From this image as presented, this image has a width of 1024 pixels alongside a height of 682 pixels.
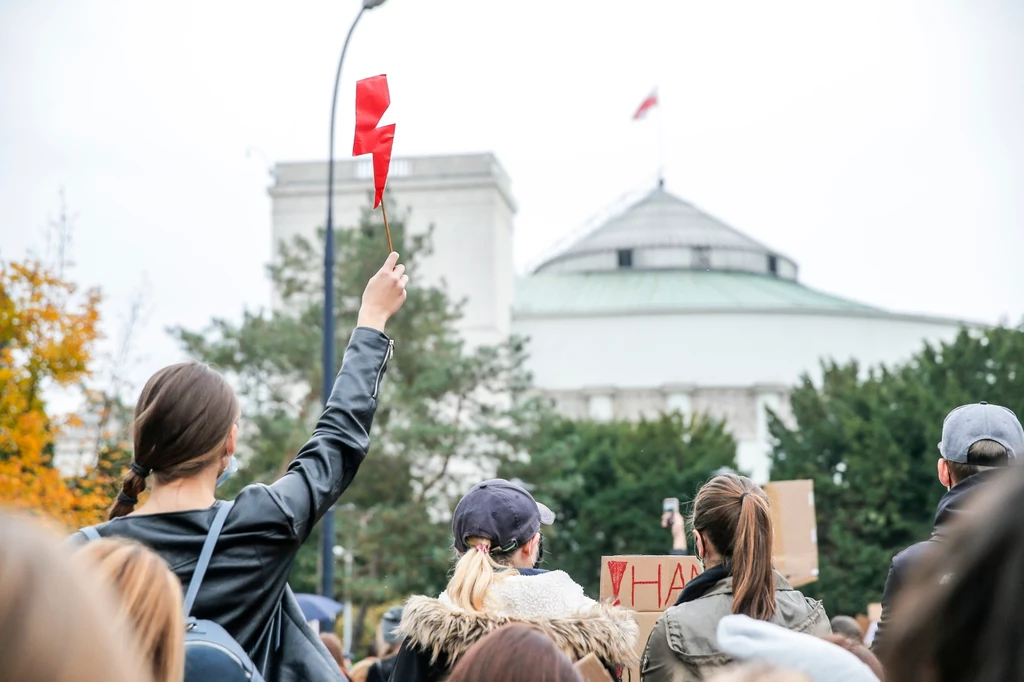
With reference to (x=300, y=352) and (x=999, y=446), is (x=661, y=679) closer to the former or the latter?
(x=999, y=446)

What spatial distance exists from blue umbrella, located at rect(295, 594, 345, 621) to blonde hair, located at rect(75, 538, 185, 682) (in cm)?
1098

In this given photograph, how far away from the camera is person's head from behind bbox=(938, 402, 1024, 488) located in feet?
15.6

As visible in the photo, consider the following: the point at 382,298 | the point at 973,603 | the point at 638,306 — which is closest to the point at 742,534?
the point at 382,298

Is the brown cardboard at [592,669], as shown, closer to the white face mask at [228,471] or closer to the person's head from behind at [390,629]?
the white face mask at [228,471]

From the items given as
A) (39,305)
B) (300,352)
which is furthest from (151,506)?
(300,352)

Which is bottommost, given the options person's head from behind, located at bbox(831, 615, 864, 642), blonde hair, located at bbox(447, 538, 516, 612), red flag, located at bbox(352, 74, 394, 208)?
person's head from behind, located at bbox(831, 615, 864, 642)

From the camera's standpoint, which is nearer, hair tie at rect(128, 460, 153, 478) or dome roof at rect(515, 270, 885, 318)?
hair tie at rect(128, 460, 153, 478)

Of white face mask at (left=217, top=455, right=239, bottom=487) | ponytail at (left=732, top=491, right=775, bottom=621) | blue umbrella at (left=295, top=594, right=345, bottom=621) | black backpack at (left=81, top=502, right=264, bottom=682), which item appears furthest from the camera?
blue umbrella at (left=295, top=594, right=345, bottom=621)

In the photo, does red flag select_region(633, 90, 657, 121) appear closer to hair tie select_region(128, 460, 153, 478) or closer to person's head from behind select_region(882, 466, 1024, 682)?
hair tie select_region(128, 460, 153, 478)

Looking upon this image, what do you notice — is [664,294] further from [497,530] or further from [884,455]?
[497,530]

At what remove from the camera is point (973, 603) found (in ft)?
5.66

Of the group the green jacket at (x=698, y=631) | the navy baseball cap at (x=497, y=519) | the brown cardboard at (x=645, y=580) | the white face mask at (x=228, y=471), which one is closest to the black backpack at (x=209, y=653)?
the white face mask at (x=228, y=471)

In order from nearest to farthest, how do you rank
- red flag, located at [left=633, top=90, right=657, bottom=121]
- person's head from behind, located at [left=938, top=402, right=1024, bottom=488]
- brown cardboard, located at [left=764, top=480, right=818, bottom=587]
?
person's head from behind, located at [left=938, top=402, right=1024, bottom=488] < brown cardboard, located at [left=764, top=480, right=818, bottom=587] < red flag, located at [left=633, top=90, right=657, bottom=121]

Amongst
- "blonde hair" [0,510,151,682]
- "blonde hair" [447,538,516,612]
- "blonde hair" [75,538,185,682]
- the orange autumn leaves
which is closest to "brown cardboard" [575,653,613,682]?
"blonde hair" [447,538,516,612]
